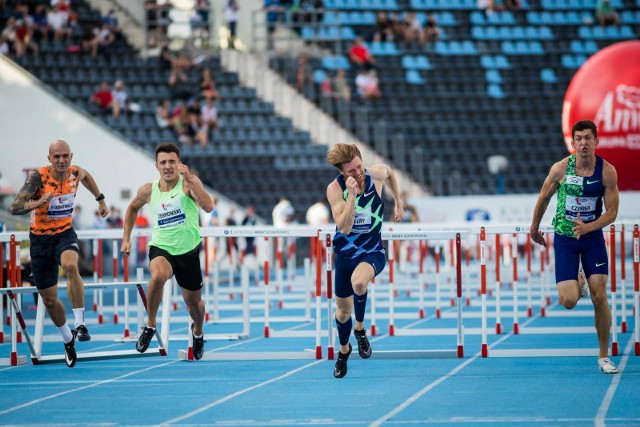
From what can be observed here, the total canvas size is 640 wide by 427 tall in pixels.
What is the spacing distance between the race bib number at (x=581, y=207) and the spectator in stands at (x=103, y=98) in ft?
73.5

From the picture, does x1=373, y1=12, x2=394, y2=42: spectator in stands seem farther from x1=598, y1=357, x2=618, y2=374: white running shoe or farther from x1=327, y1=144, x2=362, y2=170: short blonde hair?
x1=327, y1=144, x2=362, y2=170: short blonde hair

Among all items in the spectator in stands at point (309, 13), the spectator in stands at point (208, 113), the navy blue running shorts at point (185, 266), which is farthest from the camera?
the spectator in stands at point (309, 13)

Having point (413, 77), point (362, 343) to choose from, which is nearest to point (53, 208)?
point (362, 343)

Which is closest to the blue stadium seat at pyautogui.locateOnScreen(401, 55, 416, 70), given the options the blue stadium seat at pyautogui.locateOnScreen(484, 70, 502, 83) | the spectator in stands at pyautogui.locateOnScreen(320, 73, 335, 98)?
the blue stadium seat at pyautogui.locateOnScreen(484, 70, 502, 83)

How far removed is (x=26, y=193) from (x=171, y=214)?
123 centimetres

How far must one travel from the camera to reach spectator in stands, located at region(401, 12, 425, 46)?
117 ft

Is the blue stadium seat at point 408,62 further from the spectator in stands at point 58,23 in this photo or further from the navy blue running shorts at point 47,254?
the navy blue running shorts at point 47,254

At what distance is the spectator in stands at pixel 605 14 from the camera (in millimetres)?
37375

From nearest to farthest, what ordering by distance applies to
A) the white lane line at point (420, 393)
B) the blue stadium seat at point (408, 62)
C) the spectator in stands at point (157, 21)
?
Result: the white lane line at point (420, 393) < the spectator in stands at point (157, 21) < the blue stadium seat at point (408, 62)

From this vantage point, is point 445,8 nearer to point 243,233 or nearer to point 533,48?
point 533,48

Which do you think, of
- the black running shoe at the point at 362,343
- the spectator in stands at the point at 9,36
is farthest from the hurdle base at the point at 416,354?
the spectator in stands at the point at 9,36

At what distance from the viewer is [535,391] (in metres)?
8.42

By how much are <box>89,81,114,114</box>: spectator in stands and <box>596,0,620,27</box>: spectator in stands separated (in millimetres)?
15694

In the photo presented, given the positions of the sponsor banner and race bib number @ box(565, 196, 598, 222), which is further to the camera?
the sponsor banner
